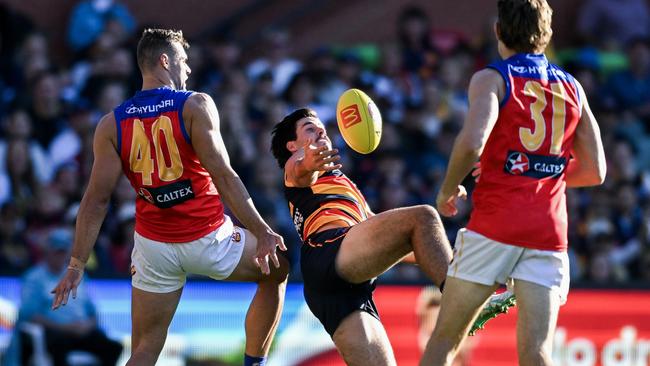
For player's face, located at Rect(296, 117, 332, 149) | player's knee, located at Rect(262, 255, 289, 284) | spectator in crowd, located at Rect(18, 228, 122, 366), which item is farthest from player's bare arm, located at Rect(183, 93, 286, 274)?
spectator in crowd, located at Rect(18, 228, 122, 366)

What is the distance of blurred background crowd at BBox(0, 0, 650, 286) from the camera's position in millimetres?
12125

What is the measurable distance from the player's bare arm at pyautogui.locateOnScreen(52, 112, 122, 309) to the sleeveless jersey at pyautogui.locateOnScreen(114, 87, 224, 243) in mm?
64

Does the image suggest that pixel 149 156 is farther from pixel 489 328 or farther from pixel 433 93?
pixel 433 93

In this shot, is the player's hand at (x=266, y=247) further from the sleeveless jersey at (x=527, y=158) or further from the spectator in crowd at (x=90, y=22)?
the spectator in crowd at (x=90, y=22)

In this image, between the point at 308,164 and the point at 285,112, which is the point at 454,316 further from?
the point at 285,112

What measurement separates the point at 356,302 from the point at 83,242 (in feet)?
5.73

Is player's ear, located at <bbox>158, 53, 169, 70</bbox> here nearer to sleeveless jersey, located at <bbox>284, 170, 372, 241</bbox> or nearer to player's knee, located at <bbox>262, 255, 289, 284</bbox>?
sleeveless jersey, located at <bbox>284, 170, 372, 241</bbox>

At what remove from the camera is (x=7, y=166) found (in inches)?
484

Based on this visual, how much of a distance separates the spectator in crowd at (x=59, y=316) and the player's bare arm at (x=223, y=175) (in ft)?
13.5

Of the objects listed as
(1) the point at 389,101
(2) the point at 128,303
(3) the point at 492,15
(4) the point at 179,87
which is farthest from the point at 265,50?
(4) the point at 179,87

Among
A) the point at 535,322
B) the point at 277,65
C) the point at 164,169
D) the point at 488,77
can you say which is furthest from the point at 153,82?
the point at 277,65

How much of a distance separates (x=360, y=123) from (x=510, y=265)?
2018 millimetres

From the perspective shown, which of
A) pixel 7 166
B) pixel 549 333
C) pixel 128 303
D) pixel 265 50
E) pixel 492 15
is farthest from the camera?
pixel 492 15

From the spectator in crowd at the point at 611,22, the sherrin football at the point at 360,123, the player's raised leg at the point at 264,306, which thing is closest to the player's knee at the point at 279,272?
the player's raised leg at the point at 264,306
